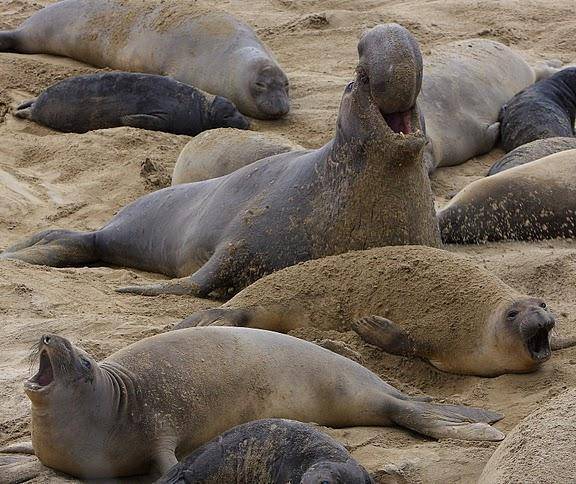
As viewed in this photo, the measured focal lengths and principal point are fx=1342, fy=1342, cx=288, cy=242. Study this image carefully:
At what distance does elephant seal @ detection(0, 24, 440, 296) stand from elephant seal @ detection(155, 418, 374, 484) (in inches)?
81.1

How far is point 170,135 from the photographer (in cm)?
920

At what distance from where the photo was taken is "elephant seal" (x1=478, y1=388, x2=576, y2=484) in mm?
2969

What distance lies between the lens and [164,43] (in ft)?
34.8

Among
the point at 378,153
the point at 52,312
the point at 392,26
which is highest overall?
the point at 392,26

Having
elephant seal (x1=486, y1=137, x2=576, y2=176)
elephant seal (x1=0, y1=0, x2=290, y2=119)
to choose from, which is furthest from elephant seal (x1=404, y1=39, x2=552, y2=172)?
elephant seal (x1=0, y1=0, x2=290, y2=119)

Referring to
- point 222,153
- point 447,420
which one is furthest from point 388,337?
point 222,153

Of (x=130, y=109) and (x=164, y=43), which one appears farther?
(x=164, y=43)

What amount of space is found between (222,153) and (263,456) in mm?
4541

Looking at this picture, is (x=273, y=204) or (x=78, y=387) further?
(x=273, y=204)

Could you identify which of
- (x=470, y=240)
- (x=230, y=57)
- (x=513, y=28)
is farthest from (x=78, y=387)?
(x=513, y=28)

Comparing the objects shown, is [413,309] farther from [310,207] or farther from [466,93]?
[466,93]

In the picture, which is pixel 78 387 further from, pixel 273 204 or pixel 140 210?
pixel 140 210

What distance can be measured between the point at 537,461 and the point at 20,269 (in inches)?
140

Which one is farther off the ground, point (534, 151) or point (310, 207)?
point (310, 207)
